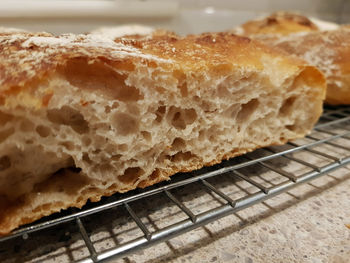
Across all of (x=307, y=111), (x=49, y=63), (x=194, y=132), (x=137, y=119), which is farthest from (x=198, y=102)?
(x=307, y=111)

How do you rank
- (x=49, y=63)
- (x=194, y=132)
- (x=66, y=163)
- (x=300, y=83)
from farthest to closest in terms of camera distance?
(x=300, y=83) → (x=194, y=132) → (x=66, y=163) → (x=49, y=63)

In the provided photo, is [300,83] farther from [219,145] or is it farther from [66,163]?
[66,163]

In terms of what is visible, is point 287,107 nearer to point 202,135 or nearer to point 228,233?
point 202,135

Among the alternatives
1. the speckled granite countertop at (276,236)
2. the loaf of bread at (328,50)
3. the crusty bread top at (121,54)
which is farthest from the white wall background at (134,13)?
the speckled granite countertop at (276,236)

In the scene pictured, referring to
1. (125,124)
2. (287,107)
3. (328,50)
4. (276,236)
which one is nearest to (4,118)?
(125,124)

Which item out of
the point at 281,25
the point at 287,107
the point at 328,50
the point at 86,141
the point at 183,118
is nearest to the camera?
the point at 86,141

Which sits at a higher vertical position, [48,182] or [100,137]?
[100,137]

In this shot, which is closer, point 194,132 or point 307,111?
point 194,132
